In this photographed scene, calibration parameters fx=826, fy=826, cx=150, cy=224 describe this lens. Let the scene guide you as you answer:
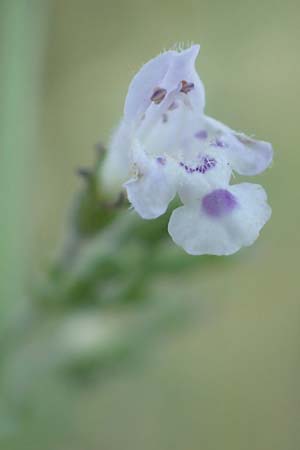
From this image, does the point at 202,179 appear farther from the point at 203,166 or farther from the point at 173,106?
the point at 173,106

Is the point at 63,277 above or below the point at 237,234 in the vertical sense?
above

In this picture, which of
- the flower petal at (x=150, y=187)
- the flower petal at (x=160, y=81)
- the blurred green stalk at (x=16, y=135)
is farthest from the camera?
the blurred green stalk at (x=16, y=135)

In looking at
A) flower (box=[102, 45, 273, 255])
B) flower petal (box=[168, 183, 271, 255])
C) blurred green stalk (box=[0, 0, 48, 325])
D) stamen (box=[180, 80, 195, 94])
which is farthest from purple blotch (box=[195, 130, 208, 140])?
blurred green stalk (box=[0, 0, 48, 325])

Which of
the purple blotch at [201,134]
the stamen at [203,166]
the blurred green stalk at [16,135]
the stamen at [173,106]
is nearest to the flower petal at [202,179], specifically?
the stamen at [203,166]

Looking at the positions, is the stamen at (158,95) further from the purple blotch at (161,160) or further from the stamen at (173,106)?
the purple blotch at (161,160)

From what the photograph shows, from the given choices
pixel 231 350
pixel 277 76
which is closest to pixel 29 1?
pixel 277 76

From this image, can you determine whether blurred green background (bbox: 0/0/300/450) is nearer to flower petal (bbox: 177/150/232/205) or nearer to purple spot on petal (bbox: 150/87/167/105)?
purple spot on petal (bbox: 150/87/167/105)

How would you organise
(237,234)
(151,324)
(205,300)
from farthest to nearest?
(205,300), (151,324), (237,234)

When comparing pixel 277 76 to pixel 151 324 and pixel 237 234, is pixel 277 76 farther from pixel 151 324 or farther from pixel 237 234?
pixel 237 234
